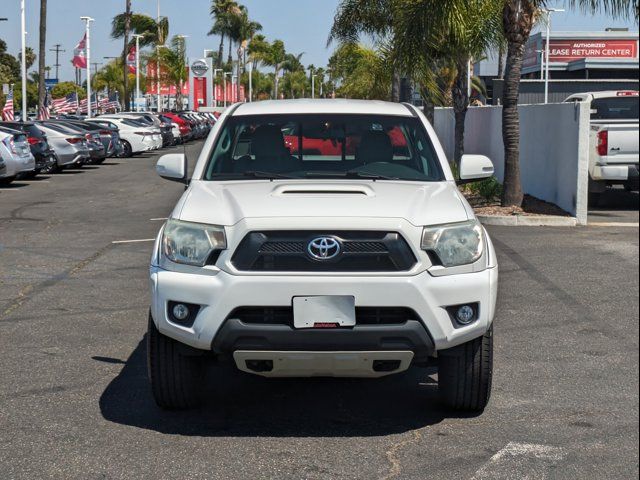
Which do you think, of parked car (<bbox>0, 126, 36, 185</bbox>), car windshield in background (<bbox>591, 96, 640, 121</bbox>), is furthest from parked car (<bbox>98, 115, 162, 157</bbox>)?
car windshield in background (<bbox>591, 96, 640, 121</bbox>)

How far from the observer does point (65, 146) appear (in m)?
30.8

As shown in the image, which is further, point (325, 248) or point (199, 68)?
point (199, 68)

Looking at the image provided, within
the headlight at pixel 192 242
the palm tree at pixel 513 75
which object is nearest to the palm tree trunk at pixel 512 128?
the palm tree at pixel 513 75

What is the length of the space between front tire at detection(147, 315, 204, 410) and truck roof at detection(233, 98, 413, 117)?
78.8 inches

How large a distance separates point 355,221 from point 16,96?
5303 inches

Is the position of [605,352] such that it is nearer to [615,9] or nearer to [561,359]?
[561,359]

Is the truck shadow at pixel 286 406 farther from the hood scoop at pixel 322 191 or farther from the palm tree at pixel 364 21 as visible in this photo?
the palm tree at pixel 364 21

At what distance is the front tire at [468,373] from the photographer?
19.0 feet

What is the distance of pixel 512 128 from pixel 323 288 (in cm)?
1324

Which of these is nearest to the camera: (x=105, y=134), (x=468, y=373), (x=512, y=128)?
(x=468, y=373)

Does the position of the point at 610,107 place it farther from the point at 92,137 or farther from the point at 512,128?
the point at 92,137

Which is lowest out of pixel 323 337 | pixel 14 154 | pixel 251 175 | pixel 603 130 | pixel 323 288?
pixel 323 337

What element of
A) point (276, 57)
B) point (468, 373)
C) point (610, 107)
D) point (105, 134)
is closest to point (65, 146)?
point (105, 134)

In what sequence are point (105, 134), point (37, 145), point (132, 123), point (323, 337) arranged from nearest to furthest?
point (323, 337) < point (37, 145) < point (105, 134) < point (132, 123)
